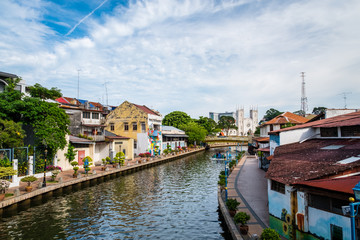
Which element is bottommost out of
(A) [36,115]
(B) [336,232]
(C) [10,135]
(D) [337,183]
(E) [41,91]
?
(B) [336,232]

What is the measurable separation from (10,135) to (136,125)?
103 ft

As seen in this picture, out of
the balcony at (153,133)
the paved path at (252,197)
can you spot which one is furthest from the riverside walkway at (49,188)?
the paved path at (252,197)

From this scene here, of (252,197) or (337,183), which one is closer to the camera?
(337,183)

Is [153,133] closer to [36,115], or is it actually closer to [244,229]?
[36,115]

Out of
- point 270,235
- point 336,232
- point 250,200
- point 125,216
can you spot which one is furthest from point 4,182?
point 336,232

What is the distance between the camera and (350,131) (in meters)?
→ 15.6

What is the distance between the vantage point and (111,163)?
4291cm

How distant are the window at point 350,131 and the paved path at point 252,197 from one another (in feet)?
22.4

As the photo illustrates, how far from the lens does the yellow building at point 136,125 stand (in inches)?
2185

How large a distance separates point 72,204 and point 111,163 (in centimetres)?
2081

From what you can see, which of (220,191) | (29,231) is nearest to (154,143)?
(220,191)

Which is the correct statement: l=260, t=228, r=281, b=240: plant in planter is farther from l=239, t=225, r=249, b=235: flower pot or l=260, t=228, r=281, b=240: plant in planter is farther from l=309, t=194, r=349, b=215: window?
l=239, t=225, r=249, b=235: flower pot

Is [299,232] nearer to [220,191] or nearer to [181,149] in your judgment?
[220,191]

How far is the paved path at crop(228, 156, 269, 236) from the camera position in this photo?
14.3 metres
